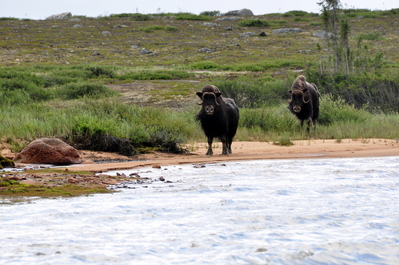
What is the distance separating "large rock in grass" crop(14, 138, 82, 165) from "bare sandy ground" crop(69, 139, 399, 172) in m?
0.39

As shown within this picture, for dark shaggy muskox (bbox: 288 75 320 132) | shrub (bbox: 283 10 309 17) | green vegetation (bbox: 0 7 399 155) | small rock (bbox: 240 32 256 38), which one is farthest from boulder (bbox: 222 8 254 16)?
dark shaggy muskox (bbox: 288 75 320 132)

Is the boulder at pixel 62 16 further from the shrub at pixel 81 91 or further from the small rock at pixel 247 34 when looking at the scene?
the shrub at pixel 81 91

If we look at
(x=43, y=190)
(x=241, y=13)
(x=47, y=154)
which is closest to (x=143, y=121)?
(x=47, y=154)

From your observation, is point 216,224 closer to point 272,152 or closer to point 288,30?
point 272,152

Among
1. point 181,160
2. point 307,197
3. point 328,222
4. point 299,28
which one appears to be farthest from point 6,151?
point 299,28

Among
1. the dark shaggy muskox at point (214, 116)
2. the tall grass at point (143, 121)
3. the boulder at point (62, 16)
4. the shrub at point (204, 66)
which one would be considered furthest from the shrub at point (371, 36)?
the dark shaggy muskox at point (214, 116)

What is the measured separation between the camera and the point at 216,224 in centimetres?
660

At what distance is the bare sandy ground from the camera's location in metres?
12.8

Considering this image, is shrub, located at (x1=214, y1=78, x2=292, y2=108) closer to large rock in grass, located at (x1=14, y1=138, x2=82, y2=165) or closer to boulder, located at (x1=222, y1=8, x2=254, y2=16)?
large rock in grass, located at (x1=14, y1=138, x2=82, y2=165)

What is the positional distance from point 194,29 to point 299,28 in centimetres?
1220

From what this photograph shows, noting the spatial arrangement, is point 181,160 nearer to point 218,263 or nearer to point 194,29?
point 218,263

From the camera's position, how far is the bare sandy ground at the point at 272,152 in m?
12.8

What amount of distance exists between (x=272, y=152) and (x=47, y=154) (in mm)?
5490

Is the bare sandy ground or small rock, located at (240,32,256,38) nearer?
the bare sandy ground
